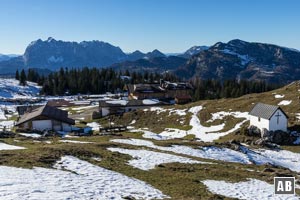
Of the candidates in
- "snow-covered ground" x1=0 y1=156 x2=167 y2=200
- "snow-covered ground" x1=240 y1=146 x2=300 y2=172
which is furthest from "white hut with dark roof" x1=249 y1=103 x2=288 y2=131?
"snow-covered ground" x1=0 y1=156 x2=167 y2=200

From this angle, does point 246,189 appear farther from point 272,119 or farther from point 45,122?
point 45,122

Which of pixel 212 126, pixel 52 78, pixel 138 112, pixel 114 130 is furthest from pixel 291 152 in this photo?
pixel 52 78

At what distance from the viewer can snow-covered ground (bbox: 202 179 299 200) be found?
2226 centimetres

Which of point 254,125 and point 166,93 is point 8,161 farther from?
point 166,93

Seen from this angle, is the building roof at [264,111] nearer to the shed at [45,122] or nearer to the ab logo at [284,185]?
the ab logo at [284,185]

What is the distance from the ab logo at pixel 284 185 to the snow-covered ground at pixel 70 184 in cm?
958

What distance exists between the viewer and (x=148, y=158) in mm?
31656

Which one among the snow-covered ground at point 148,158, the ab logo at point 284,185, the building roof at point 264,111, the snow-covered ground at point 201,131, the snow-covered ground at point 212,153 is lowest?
the snow-covered ground at point 201,131

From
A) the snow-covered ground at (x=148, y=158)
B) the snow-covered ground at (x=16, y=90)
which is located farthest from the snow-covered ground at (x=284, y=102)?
the snow-covered ground at (x=16, y=90)

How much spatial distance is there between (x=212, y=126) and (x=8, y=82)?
155 metres

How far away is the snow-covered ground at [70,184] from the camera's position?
18072 millimetres

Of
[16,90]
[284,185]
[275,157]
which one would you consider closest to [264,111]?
[275,157]

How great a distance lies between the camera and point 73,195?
1820cm

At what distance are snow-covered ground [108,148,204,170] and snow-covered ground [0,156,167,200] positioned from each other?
4.93 m
